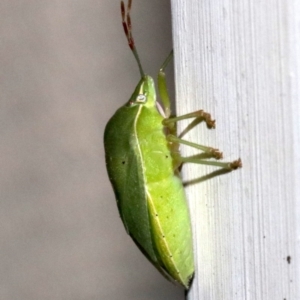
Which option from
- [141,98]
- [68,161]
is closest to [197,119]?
[141,98]

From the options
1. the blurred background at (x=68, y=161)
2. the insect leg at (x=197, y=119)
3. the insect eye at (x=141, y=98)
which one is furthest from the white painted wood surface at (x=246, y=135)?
the blurred background at (x=68, y=161)

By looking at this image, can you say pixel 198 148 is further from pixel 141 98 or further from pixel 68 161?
pixel 68 161

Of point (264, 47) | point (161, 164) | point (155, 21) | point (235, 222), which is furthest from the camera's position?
point (155, 21)

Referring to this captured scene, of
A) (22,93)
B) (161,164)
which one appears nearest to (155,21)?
(22,93)

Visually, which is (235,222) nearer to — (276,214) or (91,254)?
(276,214)

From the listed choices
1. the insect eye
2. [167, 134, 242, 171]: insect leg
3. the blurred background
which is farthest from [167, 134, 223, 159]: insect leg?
the blurred background

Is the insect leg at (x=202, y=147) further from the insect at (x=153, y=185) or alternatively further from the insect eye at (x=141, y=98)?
the insect eye at (x=141, y=98)

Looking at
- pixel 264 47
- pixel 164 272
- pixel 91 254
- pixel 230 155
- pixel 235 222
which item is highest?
pixel 264 47
